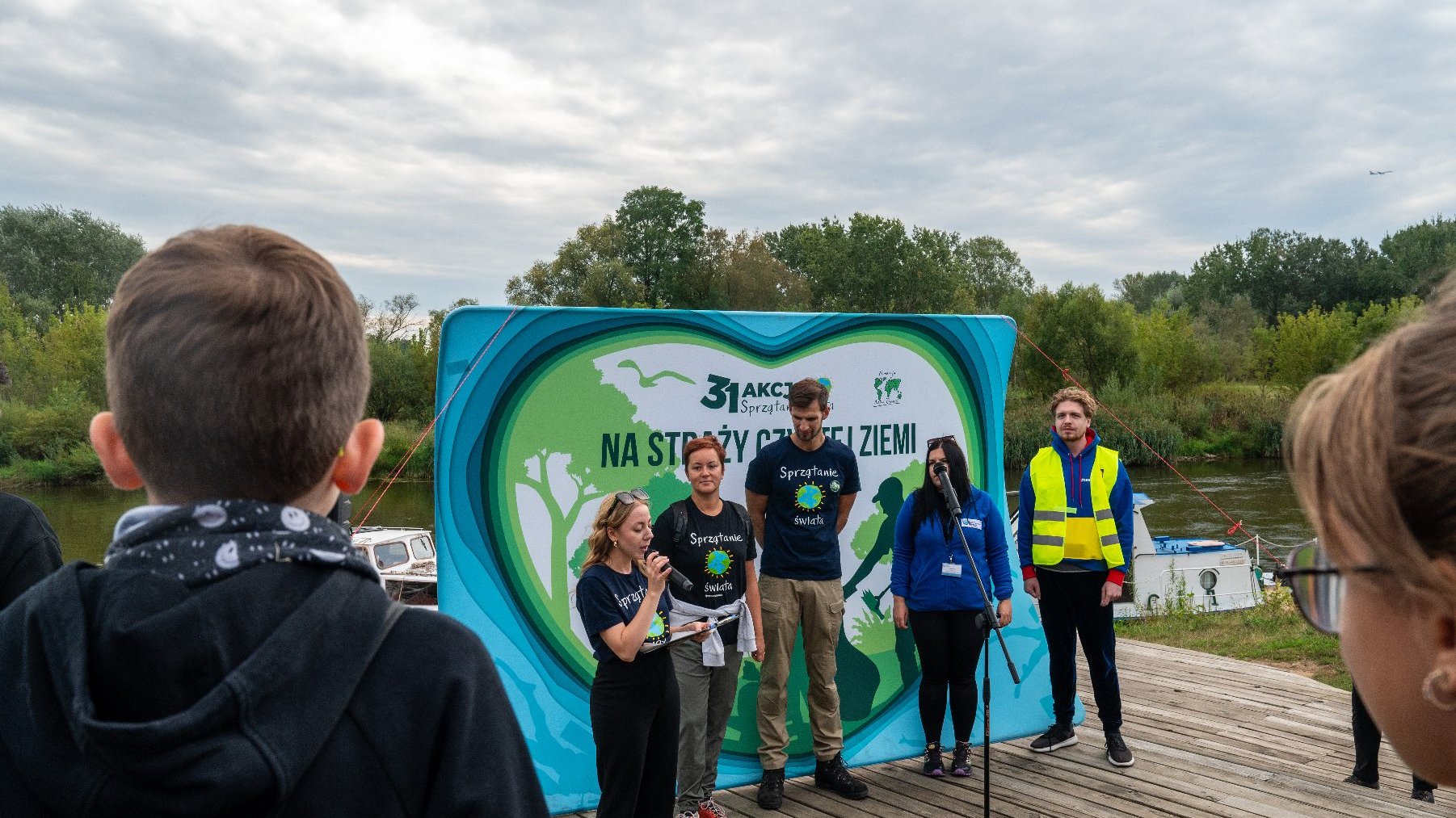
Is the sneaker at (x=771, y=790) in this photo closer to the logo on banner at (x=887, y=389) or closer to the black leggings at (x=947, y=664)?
the black leggings at (x=947, y=664)

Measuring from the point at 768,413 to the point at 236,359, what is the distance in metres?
3.66

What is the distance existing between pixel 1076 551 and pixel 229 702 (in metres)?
4.34

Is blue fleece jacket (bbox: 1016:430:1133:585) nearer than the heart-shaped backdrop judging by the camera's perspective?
No

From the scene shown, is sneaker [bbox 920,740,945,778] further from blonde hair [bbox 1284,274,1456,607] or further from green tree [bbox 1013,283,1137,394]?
green tree [bbox 1013,283,1137,394]

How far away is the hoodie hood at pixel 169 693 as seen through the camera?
2.58 ft

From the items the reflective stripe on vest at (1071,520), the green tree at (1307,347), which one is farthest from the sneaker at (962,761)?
the green tree at (1307,347)

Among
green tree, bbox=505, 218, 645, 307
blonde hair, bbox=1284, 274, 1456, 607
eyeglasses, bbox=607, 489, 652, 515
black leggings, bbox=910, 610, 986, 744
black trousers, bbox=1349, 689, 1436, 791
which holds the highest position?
green tree, bbox=505, 218, 645, 307

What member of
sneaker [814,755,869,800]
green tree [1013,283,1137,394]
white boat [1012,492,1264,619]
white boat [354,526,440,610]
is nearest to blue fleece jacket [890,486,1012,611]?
sneaker [814,755,869,800]

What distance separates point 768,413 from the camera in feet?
14.7

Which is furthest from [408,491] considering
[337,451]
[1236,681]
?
[337,451]

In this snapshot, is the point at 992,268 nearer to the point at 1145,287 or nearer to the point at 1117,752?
the point at 1145,287

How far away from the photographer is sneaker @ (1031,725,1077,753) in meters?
4.71

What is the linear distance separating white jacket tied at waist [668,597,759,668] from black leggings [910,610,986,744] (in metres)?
0.88

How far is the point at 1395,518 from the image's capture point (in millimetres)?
693
